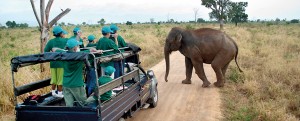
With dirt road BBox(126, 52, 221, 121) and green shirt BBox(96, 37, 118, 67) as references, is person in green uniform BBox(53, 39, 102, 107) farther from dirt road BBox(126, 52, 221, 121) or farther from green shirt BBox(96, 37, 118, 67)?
dirt road BBox(126, 52, 221, 121)

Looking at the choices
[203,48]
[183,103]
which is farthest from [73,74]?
[203,48]

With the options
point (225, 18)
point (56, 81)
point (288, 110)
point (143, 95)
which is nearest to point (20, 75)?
point (56, 81)

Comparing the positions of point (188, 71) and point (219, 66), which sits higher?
point (219, 66)

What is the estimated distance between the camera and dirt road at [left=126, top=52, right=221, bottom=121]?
817 cm

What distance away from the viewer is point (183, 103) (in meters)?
9.41

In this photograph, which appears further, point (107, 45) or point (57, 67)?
point (107, 45)

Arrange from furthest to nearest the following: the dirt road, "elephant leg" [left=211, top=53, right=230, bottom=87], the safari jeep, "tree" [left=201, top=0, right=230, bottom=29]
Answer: "tree" [left=201, top=0, right=230, bottom=29] < "elephant leg" [left=211, top=53, right=230, bottom=87] < the dirt road < the safari jeep

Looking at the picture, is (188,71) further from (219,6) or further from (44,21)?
(219,6)

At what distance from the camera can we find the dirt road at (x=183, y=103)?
8.17 meters

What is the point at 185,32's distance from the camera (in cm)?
1164

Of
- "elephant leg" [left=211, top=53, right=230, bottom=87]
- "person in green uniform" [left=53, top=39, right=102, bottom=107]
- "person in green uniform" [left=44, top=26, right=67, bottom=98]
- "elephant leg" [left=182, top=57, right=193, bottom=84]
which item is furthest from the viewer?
"elephant leg" [left=182, top=57, right=193, bottom=84]

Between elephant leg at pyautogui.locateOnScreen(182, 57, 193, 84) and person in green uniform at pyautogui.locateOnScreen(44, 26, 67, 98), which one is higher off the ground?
person in green uniform at pyautogui.locateOnScreen(44, 26, 67, 98)

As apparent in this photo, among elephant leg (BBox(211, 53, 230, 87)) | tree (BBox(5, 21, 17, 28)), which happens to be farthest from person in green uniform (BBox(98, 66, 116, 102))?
tree (BBox(5, 21, 17, 28))

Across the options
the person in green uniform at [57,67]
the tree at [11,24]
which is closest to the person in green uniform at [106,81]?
the person in green uniform at [57,67]
